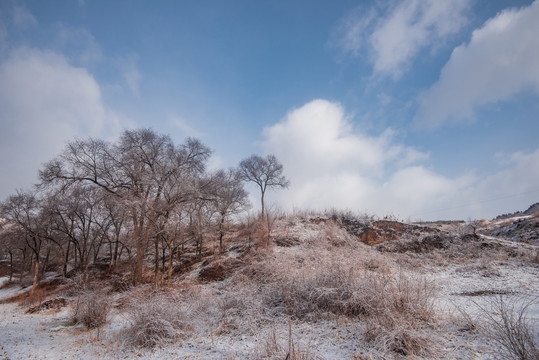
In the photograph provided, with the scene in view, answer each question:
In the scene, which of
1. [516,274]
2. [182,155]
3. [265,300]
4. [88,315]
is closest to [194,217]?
[182,155]

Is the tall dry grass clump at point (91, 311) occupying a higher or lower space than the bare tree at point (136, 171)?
lower

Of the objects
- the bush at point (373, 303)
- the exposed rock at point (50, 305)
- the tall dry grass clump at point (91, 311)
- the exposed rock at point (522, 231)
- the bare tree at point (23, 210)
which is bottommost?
the exposed rock at point (50, 305)

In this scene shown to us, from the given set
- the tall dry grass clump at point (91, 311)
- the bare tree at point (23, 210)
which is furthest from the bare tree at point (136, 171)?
the bare tree at point (23, 210)

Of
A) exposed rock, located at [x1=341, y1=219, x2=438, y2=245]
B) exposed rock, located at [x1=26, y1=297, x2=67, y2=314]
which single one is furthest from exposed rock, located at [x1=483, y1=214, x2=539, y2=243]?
exposed rock, located at [x1=26, y1=297, x2=67, y2=314]

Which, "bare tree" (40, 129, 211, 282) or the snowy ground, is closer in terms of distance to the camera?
the snowy ground

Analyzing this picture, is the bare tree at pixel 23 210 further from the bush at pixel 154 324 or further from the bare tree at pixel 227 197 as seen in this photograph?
the bush at pixel 154 324

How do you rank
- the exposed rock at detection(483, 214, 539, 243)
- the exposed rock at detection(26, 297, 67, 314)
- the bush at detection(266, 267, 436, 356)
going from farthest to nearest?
the exposed rock at detection(483, 214, 539, 243)
the exposed rock at detection(26, 297, 67, 314)
the bush at detection(266, 267, 436, 356)

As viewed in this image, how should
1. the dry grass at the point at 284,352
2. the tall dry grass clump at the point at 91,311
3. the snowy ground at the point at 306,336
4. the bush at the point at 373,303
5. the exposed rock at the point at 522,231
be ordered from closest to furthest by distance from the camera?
the dry grass at the point at 284,352 < the bush at the point at 373,303 < the snowy ground at the point at 306,336 < the tall dry grass clump at the point at 91,311 < the exposed rock at the point at 522,231

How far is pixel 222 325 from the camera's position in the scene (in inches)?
264

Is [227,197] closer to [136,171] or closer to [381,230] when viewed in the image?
[136,171]

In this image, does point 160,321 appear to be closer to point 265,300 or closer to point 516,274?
point 265,300

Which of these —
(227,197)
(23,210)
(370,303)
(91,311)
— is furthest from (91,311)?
(23,210)

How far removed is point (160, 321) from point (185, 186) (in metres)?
8.80

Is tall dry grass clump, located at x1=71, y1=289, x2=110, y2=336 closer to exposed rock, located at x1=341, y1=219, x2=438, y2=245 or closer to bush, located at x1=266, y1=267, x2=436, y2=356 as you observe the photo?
bush, located at x1=266, y1=267, x2=436, y2=356
